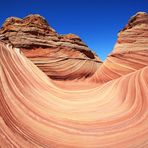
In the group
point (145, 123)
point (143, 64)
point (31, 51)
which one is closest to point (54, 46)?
point (31, 51)

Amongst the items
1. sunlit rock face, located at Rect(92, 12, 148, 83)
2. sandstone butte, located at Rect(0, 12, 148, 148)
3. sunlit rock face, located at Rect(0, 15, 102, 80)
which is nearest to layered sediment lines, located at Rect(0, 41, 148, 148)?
sandstone butte, located at Rect(0, 12, 148, 148)

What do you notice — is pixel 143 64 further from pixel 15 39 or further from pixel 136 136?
pixel 15 39

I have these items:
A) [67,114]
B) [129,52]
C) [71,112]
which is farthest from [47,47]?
[67,114]

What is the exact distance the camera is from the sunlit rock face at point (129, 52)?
10.3 metres

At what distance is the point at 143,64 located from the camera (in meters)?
9.88

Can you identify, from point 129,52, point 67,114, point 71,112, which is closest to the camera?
point 67,114

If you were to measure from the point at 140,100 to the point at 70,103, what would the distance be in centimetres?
158

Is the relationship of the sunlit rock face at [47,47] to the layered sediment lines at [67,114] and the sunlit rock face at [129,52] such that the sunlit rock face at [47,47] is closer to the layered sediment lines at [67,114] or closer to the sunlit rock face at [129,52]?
the sunlit rock face at [129,52]

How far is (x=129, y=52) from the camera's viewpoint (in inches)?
425

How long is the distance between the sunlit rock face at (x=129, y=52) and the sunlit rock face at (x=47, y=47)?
97.4 inches

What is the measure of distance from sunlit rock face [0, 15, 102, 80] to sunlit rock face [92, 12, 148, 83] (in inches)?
97.4

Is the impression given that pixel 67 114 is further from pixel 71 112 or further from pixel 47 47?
pixel 47 47

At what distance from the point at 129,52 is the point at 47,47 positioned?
5.98 meters

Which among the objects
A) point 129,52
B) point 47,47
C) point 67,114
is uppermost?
point 47,47
